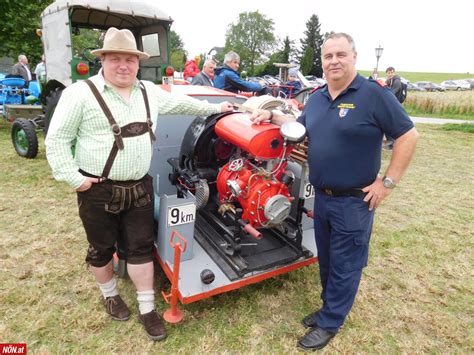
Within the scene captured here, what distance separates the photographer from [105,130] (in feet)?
6.52

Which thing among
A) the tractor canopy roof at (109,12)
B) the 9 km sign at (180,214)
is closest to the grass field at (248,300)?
the 9 km sign at (180,214)

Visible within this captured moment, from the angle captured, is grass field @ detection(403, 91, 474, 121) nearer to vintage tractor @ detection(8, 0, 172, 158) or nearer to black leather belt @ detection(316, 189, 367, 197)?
vintage tractor @ detection(8, 0, 172, 158)

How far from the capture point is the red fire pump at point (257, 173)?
7.68 feet

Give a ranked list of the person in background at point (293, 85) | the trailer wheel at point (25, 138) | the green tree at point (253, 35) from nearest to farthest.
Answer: the trailer wheel at point (25, 138)
the person in background at point (293, 85)
the green tree at point (253, 35)

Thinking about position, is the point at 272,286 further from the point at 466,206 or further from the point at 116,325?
the point at 466,206

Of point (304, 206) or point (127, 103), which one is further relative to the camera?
point (304, 206)

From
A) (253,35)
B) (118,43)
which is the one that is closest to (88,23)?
(118,43)

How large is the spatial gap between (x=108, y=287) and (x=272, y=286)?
4.19ft

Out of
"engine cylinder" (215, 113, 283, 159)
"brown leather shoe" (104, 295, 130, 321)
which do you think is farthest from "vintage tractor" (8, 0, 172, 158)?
Answer: "brown leather shoe" (104, 295, 130, 321)

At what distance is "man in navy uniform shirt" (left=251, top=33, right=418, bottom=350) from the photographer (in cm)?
195

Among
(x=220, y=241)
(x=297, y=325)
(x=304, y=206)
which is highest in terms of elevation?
(x=304, y=206)

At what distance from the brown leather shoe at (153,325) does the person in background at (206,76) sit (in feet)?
13.5

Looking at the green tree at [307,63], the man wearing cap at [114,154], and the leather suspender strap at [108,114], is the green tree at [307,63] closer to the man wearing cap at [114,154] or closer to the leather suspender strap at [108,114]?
the man wearing cap at [114,154]

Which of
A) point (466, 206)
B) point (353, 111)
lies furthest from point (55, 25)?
point (466, 206)
